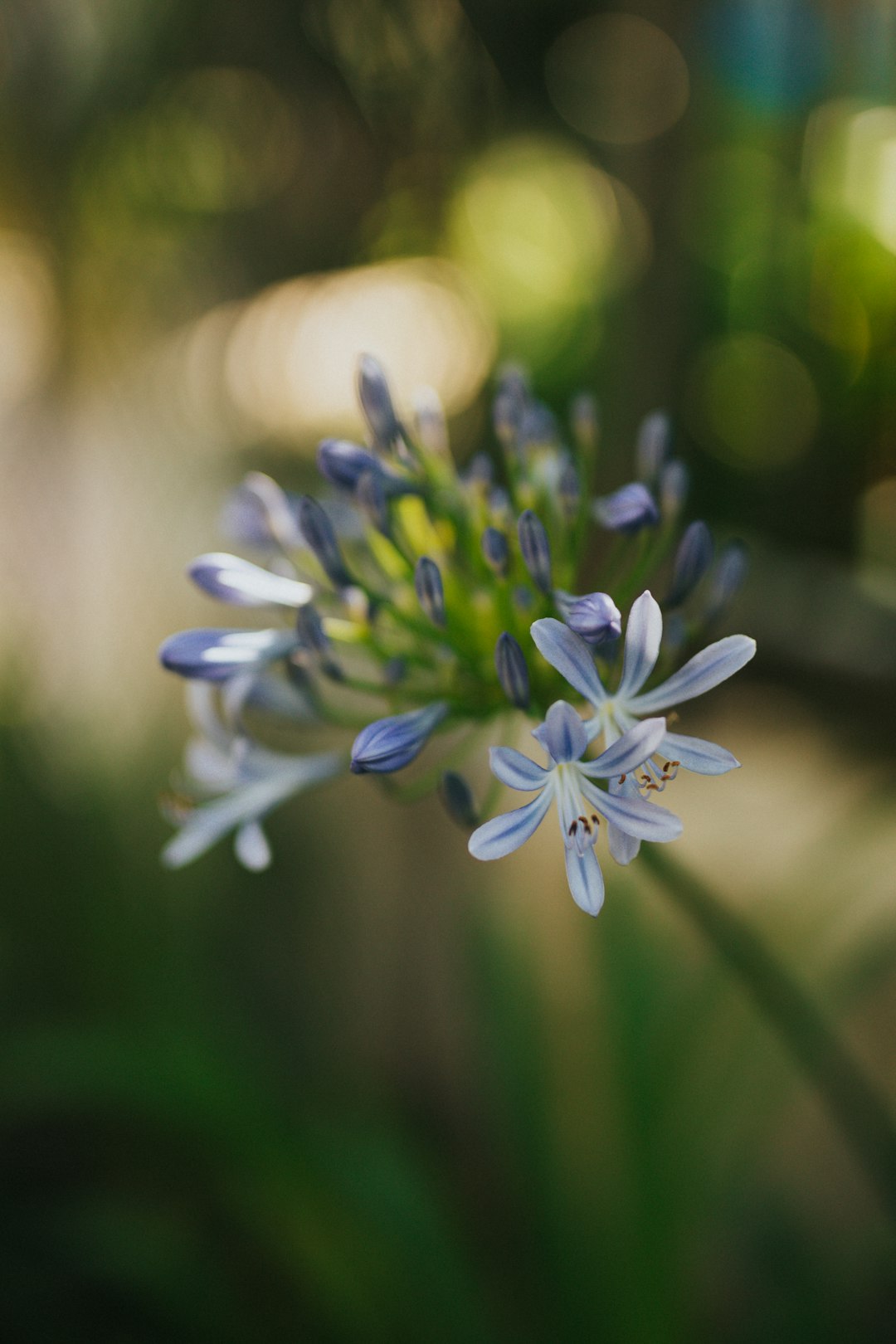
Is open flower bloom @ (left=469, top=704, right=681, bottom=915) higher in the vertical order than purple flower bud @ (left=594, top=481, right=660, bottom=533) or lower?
lower

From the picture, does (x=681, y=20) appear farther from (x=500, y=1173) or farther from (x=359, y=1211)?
(x=500, y=1173)

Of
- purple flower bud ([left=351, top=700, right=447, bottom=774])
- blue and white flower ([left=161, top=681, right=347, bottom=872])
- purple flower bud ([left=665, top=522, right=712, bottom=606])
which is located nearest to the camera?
purple flower bud ([left=351, top=700, right=447, bottom=774])

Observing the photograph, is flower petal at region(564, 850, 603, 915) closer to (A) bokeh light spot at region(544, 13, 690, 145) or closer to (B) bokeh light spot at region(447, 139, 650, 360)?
(B) bokeh light spot at region(447, 139, 650, 360)

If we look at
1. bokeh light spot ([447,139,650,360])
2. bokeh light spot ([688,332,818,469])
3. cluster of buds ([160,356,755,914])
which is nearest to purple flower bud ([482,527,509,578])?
cluster of buds ([160,356,755,914])

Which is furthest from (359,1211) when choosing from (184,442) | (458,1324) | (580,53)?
(580,53)

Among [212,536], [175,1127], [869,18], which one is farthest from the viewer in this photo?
[212,536]
